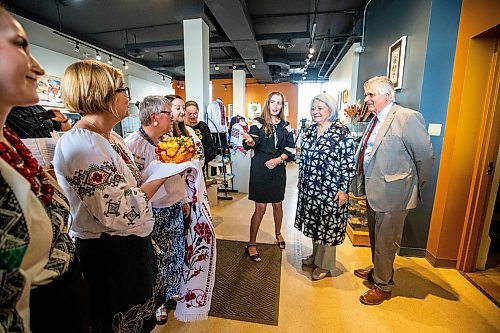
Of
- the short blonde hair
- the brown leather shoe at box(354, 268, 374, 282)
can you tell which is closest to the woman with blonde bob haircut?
the short blonde hair

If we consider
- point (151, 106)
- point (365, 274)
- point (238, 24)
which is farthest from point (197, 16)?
point (365, 274)

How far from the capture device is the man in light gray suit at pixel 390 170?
5.86 ft

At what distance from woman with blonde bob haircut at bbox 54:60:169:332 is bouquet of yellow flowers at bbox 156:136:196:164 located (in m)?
0.17

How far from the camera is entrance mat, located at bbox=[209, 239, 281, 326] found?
5.84ft

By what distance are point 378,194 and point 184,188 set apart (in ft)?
4.68

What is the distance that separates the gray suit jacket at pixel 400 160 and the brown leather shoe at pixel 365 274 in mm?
699

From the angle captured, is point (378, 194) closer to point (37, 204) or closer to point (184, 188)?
point (184, 188)

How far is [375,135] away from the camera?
193cm

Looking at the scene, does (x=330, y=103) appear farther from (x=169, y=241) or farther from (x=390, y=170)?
(x=169, y=241)

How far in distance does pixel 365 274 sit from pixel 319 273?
1.36 feet

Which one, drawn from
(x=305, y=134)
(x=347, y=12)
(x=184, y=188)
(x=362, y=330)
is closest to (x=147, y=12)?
(x=347, y=12)

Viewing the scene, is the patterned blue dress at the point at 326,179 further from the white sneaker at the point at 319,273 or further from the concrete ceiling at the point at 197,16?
the concrete ceiling at the point at 197,16

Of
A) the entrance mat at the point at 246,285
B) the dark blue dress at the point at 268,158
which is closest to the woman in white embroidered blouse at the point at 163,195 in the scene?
the entrance mat at the point at 246,285

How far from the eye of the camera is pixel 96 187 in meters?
0.82
